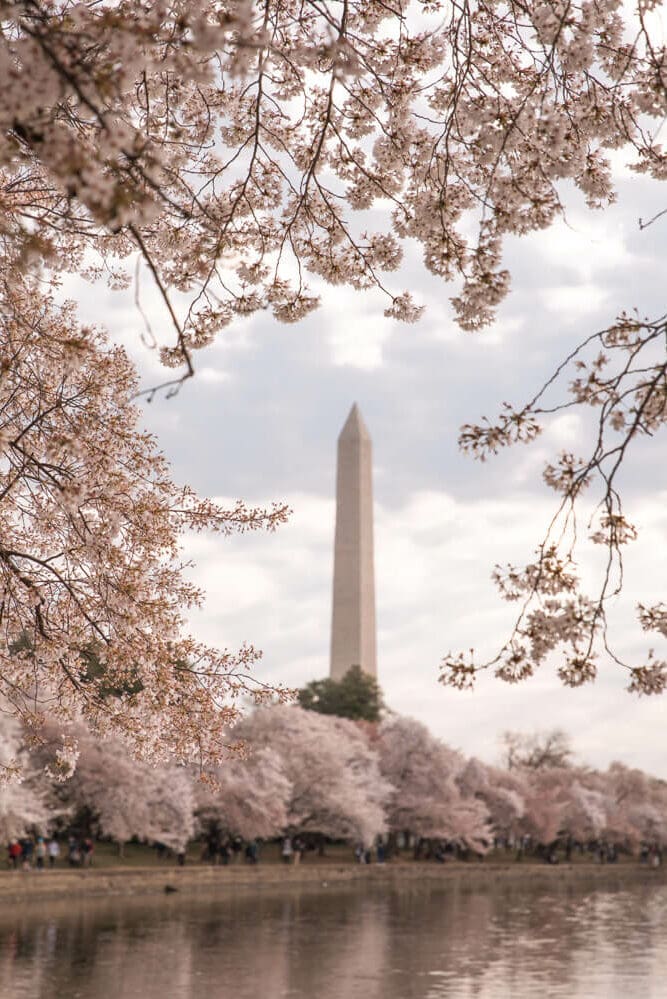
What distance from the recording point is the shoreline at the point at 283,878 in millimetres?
30797

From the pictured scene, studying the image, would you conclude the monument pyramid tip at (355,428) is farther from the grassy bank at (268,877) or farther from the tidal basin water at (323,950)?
the tidal basin water at (323,950)

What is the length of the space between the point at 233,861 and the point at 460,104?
40.4 metres

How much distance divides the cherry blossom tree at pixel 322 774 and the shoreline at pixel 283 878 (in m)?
1.95

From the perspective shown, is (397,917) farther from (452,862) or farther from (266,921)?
(452,862)

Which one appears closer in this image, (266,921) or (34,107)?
(34,107)

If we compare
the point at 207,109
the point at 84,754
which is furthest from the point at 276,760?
the point at 207,109

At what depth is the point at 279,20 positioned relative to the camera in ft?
26.2

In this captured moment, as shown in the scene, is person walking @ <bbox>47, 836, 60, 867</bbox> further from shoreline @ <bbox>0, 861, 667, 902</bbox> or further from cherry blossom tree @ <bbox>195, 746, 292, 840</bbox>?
cherry blossom tree @ <bbox>195, 746, 292, 840</bbox>

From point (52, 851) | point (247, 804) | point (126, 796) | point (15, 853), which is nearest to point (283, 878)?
point (247, 804)

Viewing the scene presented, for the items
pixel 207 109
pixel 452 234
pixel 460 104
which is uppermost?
pixel 207 109

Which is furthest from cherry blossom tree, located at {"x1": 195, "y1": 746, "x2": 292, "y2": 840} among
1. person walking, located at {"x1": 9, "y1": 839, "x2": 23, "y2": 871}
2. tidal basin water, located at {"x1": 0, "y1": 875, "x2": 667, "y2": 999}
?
person walking, located at {"x1": 9, "y1": 839, "x2": 23, "y2": 871}

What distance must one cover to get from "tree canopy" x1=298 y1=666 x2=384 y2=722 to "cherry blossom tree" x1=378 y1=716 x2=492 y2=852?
3.54 meters

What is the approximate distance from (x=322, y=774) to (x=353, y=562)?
47.9 feet

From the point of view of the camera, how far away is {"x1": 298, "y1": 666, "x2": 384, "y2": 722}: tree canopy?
194 ft
